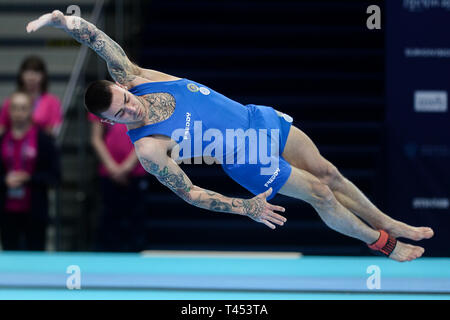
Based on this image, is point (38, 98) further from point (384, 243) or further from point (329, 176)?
point (384, 243)

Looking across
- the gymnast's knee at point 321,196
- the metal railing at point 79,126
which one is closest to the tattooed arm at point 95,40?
the gymnast's knee at point 321,196

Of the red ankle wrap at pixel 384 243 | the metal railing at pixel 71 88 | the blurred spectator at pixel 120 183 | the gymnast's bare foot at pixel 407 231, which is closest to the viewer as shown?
the red ankle wrap at pixel 384 243

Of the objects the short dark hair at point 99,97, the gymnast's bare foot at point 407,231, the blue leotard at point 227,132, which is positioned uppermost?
the short dark hair at point 99,97

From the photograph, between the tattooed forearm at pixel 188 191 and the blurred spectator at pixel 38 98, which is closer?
the tattooed forearm at pixel 188 191

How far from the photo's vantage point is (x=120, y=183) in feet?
21.7

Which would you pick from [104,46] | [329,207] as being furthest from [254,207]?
[104,46]

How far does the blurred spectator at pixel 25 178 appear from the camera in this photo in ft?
23.1

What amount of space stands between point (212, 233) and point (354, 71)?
2013 millimetres

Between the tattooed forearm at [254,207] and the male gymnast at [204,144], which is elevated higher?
the male gymnast at [204,144]

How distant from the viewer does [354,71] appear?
6.21 metres

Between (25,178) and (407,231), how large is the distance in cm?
355

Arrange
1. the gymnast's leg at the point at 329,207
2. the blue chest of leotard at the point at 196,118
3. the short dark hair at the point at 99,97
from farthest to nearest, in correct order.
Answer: the gymnast's leg at the point at 329,207 < the blue chest of leotard at the point at 196,118 < the short dark hair at the point at 99,97

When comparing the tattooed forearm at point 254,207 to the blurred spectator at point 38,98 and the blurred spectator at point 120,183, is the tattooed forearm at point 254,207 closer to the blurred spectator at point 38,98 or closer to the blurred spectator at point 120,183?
the blurred spectator at point 120,183

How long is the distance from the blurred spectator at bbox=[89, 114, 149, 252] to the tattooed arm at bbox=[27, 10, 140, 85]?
127 centimetres
